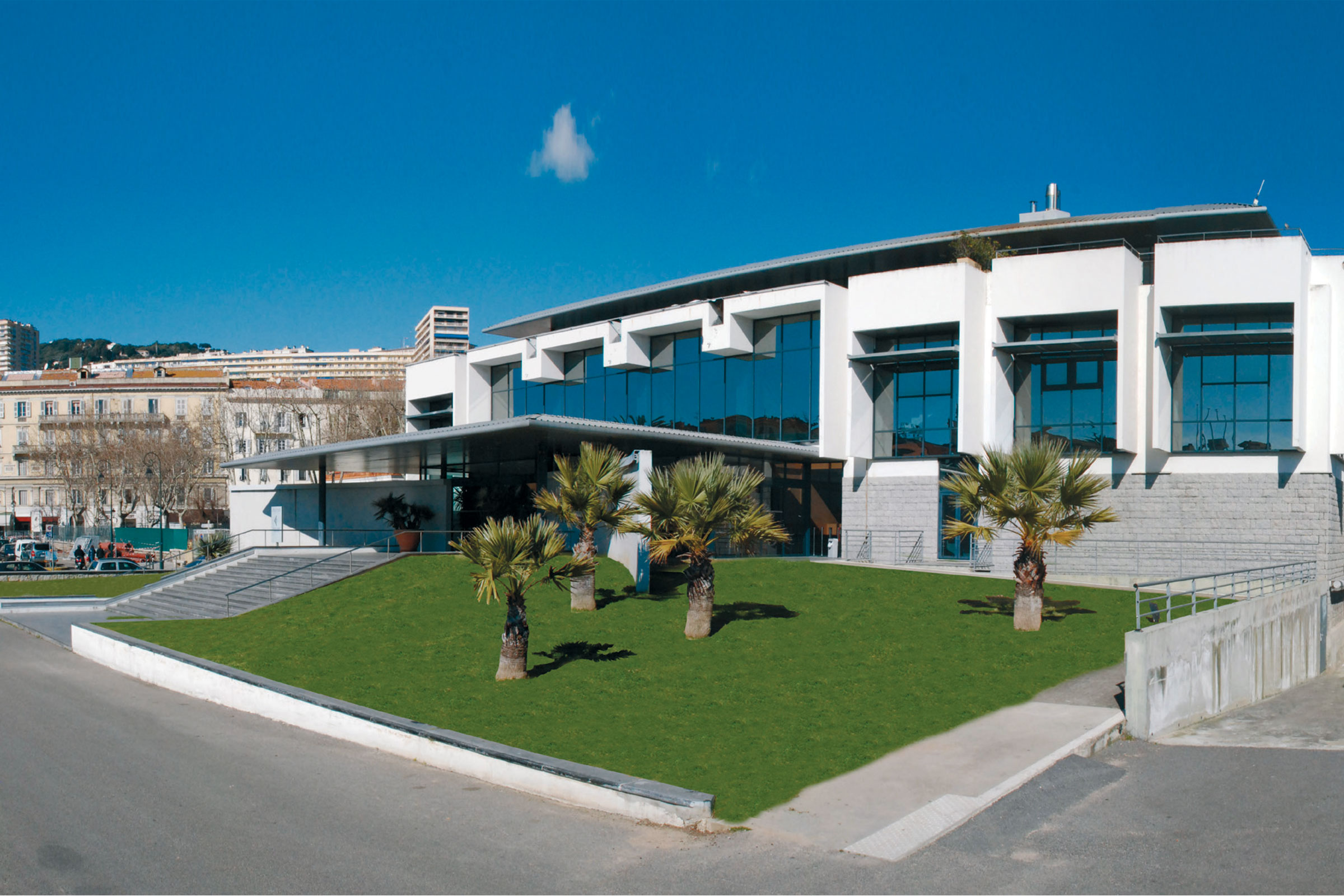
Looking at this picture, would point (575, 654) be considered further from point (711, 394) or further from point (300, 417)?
point (300, 417)

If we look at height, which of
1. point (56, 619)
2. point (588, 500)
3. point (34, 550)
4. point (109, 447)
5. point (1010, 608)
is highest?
point (109, 447)

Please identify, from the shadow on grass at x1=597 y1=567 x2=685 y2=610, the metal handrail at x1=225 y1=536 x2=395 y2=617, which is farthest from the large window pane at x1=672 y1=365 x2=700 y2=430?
the shadow on grass at x1=597 y1=567 x2=685 y2=610

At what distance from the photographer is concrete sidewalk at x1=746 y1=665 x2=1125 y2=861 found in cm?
862

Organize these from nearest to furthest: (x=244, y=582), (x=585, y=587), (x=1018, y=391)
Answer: (x=585, y=587) → (x=244, y=582) → (x=1018, y=391)

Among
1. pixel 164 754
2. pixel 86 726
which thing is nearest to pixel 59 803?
pixel 164 754

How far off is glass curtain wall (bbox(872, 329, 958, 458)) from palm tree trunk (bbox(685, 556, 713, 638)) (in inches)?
661

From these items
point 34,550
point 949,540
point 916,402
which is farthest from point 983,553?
point 34,550

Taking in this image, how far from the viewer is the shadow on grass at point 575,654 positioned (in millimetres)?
16000

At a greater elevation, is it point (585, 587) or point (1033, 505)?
point (1033, 505)

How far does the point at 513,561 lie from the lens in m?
14.9

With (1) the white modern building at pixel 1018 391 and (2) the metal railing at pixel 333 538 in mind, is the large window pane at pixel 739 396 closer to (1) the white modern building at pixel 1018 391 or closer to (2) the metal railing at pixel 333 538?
(1) the white modern building at pixel 1018 391

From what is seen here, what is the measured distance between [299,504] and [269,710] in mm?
33065

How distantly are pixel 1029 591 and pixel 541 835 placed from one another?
506 inches

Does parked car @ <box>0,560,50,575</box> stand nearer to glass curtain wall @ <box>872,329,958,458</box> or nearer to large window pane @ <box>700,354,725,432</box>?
large window pane @ <box>700,354,725,432</box>
